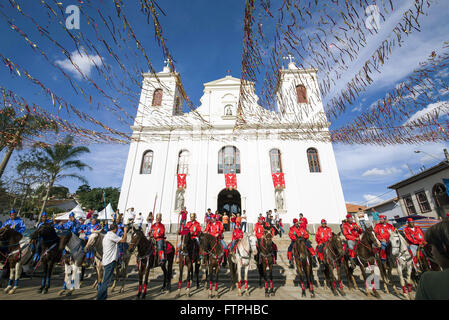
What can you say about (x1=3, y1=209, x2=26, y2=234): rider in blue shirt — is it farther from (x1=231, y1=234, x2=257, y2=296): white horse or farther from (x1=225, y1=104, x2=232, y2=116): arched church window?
(x1=225, y1=104, x2=232, y2=116): arched church window

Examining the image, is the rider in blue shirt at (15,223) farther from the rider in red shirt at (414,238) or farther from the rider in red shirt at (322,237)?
the rider in red shirt at (414,238)

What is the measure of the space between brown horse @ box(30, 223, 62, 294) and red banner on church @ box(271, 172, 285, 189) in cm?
1444

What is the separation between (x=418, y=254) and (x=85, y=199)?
1537 inches

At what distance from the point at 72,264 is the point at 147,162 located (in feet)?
41.7

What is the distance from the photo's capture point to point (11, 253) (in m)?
5.85

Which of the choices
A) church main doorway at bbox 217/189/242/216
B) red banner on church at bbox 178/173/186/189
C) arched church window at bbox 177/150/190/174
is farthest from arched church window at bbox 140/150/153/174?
church main doorway at bbox 217/189/242/216

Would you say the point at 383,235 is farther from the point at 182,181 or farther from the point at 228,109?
the point at 228,109

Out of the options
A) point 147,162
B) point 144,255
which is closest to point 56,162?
point 147,162

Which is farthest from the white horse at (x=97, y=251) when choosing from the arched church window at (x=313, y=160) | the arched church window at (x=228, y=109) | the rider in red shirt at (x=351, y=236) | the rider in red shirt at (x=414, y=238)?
the arched church window at (x=313, y=160)

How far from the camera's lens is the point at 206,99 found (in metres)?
20.6

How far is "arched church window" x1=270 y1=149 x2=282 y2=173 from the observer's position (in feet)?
57.0

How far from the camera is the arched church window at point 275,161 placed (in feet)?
57.0

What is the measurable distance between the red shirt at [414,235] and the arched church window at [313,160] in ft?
35.2

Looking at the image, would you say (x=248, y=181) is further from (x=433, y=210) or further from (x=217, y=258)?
(x=433, y=210)
